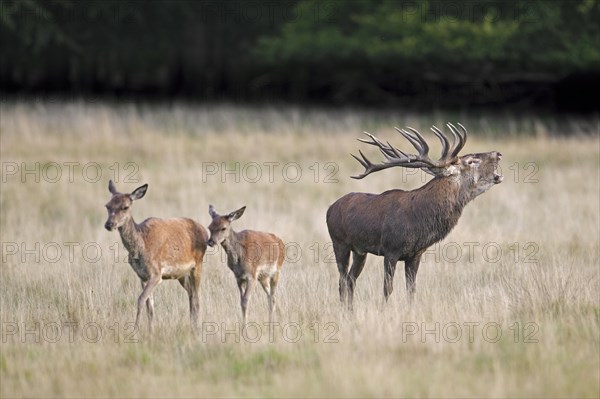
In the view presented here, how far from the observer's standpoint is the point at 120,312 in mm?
10297

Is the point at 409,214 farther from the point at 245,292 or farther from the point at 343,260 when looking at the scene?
the point at 245,292

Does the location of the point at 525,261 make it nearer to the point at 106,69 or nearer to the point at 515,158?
the point at 515,158

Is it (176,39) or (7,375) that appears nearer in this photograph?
(7,375)

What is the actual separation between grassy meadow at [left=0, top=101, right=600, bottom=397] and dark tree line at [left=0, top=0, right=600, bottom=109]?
785 centimetres

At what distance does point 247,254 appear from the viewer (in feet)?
33.9

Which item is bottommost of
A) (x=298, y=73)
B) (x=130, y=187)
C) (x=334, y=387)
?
(x=334, y=387)

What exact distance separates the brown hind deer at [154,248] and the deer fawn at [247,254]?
272 mm

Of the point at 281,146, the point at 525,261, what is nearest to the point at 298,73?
the point at 281,146

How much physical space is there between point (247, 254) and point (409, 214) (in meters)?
1.53

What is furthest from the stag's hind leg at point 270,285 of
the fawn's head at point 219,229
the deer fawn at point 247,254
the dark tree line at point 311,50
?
the dark tree line at point 311,50

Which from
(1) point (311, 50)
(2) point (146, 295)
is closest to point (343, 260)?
(2) point (146, 295)

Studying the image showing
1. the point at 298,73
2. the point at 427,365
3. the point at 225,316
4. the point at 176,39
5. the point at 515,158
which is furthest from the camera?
the point at 176,39

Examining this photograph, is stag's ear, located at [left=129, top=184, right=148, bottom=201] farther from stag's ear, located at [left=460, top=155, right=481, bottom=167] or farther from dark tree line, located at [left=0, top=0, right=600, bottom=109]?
dark tree line, located at [left=0, top=0, right=600, bottom=109]

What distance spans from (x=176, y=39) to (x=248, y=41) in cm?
258
